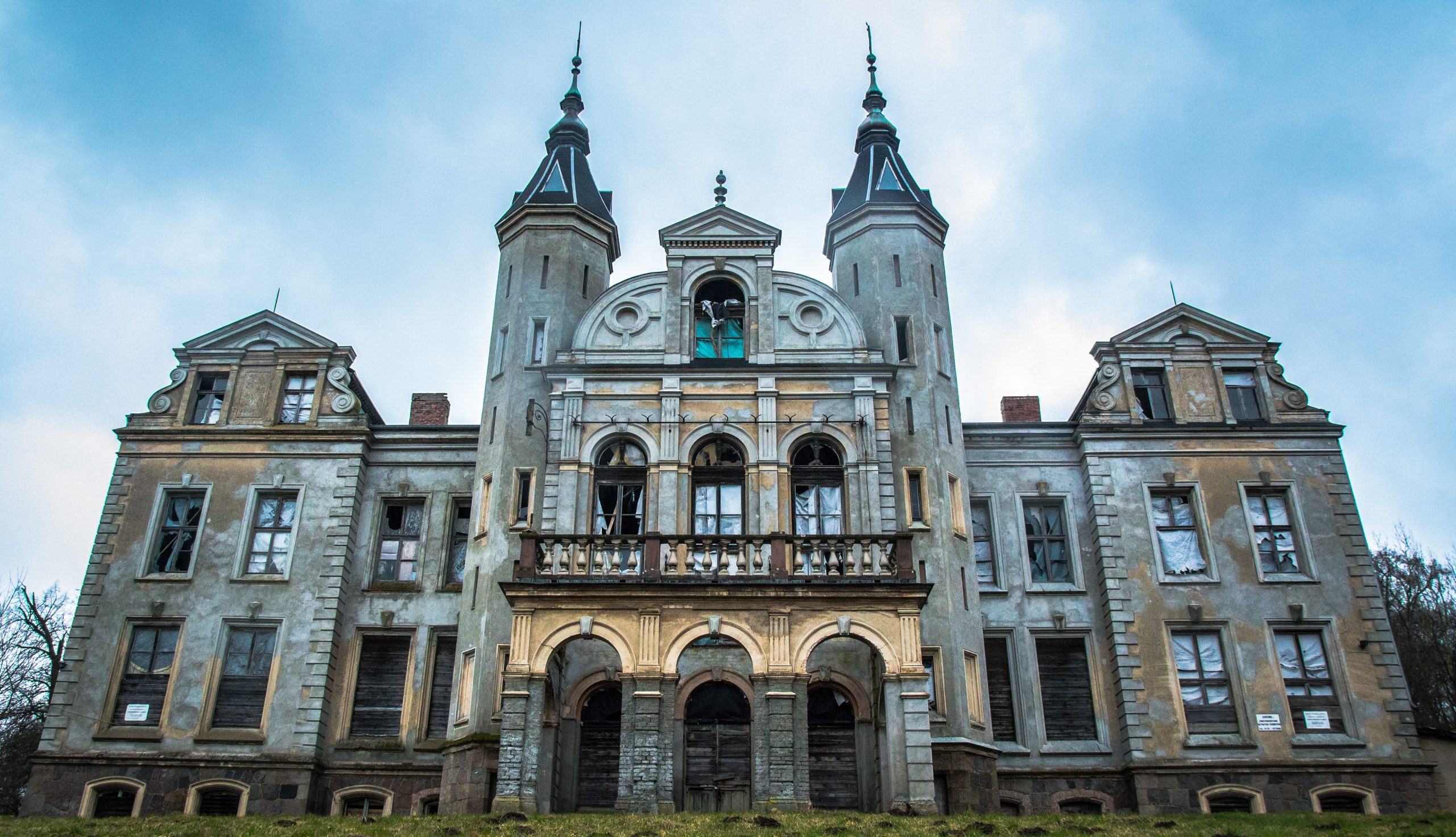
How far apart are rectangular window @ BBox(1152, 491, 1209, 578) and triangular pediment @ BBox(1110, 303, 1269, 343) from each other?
4.43 metres

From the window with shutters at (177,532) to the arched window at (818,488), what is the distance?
1528 cm

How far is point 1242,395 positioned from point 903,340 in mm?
9486

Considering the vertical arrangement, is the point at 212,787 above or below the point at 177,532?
below

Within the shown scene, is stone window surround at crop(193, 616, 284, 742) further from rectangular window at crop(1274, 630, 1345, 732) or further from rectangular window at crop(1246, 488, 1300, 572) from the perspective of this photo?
rectangular window at crop(1246, 488, 1300, 572)

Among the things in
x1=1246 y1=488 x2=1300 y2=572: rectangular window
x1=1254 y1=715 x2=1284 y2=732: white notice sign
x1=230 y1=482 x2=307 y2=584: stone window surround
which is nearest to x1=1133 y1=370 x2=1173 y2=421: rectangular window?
x1=1246 y1=488 x2=1300 y2=572: rectangular window

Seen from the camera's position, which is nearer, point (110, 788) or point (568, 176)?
point (110, 788)

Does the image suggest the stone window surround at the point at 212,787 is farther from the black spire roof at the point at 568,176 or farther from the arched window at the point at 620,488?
the black spire roof at the point at 568,176

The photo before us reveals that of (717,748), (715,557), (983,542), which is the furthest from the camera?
(983,542)

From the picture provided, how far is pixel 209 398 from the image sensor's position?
3053 cm

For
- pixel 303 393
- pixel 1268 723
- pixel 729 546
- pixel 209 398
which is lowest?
pixel 1268 723

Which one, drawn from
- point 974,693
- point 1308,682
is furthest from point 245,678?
point 1308,682

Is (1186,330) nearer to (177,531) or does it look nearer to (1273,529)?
(1273,529)

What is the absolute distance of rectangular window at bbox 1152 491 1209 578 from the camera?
92.5 feet

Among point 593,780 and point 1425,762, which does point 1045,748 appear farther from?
point 593,780
